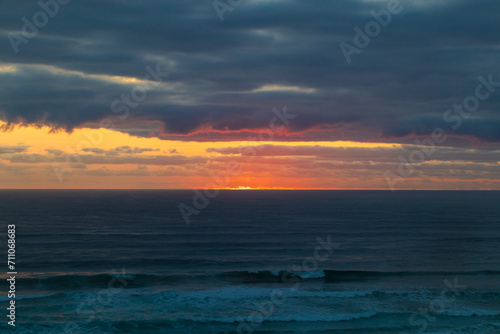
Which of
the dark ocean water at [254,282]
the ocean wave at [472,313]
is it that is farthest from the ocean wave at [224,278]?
the ocean wave at [472,313]

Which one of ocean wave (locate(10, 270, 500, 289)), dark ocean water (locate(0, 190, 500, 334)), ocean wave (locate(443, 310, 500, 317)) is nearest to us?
dark ocean water (locate(0, 190, 500, 334))

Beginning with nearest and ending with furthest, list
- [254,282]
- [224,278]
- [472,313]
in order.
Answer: [472,313] → [254,282] → [224,278]

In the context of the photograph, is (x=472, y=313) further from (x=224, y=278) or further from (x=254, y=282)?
(x=224, y=278)

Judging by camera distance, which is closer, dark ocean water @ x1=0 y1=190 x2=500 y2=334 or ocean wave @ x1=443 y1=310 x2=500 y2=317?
dark ocean water @ x1=0 y1=190 x2=500 y2=334

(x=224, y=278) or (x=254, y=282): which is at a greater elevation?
(x=224, y=278)

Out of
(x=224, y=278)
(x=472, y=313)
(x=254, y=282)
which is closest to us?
(x=472, y=313)

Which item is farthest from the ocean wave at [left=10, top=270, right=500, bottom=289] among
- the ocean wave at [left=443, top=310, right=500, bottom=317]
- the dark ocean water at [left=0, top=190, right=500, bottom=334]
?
the ocean wave at [left=443, top=310, right=500, bottom=317]

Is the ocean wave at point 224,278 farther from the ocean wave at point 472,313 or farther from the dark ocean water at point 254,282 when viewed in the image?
the ocean wave at point 472,313

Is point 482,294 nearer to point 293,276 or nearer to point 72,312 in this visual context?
point 293,276

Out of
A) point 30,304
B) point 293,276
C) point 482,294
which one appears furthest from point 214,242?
point 482,294

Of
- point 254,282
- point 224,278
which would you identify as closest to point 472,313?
point 254,282

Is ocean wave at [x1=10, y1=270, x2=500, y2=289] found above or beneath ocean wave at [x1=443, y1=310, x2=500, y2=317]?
above

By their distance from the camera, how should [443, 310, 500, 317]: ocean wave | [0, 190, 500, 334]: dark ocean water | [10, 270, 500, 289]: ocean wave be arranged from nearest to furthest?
[0, 190, 500, 334]: dark ocean water → [443, 310, 500, 317]: ocean wave → [10, 270, 500, 289]: ocean wave

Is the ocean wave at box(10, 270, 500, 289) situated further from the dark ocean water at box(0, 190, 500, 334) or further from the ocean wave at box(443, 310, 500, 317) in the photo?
the ocean wave at box(443, 310, 500, 317)
